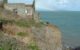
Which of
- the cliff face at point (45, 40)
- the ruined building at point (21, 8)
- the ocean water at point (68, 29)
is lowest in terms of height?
the ocean water at point (68, 29)

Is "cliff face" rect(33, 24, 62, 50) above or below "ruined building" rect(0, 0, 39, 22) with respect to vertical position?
above

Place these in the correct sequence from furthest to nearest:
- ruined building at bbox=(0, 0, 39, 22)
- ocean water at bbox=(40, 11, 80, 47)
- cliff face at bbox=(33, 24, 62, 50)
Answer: ocean water at bbox=(40, 11, 80, 47) → ruined building at bbox=(0, 0, 39, 22) → cliff face at bbox=(33, 24, 62, 50)

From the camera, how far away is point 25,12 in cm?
3297

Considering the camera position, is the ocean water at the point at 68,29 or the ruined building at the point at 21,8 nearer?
the ruined building at the point at 21,8

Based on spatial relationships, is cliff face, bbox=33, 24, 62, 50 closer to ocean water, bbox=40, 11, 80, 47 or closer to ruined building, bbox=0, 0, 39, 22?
ruined building, bbox=0, 0, 39, 22

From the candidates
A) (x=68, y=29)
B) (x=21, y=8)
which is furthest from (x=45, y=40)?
(x=68, y=29)

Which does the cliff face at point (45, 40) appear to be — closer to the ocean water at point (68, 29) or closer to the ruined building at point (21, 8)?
the ruined building at point (21, 8)

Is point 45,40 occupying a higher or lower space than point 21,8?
higher

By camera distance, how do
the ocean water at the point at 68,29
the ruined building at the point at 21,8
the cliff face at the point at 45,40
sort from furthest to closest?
1. the ocean water at the point at 68,29
2. the ruined building at the point at 21,8
3. the cliff face at the point at 45,40

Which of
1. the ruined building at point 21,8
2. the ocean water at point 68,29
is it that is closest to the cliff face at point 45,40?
the ruined building at point 21,8

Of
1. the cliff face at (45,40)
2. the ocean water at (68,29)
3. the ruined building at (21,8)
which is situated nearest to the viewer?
the cliff face at (45,40)

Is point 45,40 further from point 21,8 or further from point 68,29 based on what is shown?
point 68,29

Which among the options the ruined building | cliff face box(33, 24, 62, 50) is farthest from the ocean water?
cliff face box(33, 24, 62, 50)

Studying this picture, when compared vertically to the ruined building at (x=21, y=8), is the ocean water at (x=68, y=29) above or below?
below
